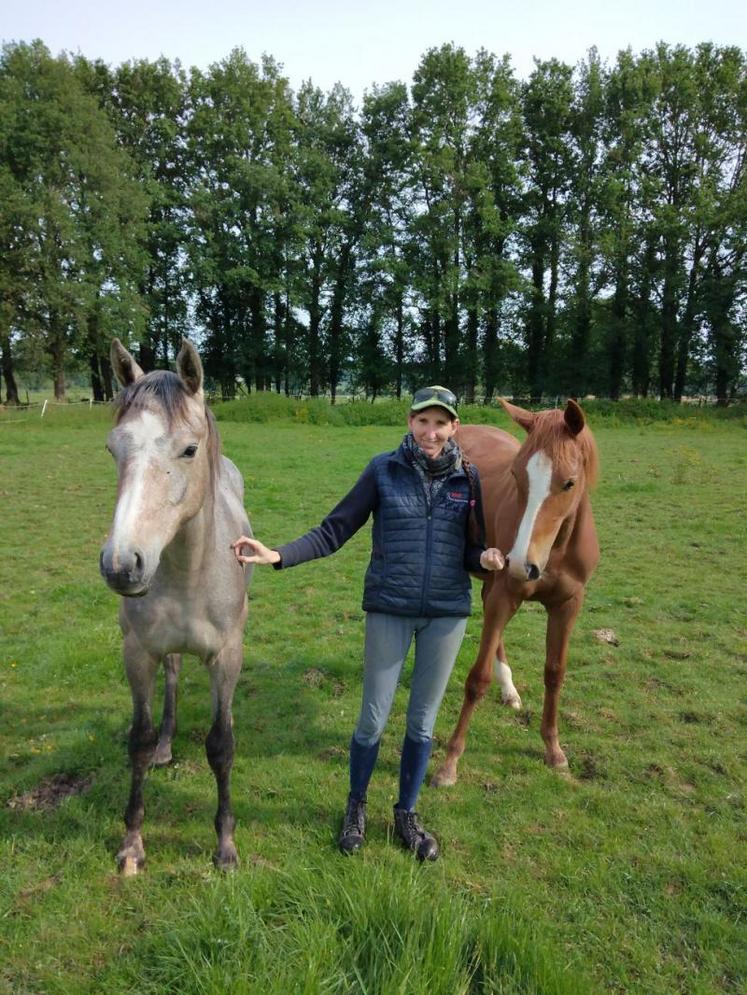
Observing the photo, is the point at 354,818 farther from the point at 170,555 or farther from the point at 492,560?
the point at 170,555

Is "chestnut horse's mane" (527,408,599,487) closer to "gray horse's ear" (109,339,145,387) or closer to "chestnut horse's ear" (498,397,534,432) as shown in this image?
"chestnut horse's ear" (498,397,534,432)

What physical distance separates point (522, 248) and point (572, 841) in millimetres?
39131

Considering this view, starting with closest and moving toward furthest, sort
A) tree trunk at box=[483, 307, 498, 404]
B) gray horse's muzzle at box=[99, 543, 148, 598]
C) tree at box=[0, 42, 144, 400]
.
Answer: gray horse's muzzle at box=[99, 543, 148, 598] → tree at box=[0, 42, 144, 400] → tree trunk at box=[483, 307, 498, 404]

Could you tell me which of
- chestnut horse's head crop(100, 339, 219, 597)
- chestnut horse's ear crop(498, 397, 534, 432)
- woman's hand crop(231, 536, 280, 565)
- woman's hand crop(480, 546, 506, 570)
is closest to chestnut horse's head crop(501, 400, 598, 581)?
chestnut horse's ear crop(498, 397, 534, 432)

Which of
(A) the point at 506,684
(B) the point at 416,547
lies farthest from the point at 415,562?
(A) the point at 506,684

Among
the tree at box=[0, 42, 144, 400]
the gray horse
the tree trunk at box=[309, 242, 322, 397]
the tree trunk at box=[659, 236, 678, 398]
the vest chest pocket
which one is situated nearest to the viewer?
the gray horse

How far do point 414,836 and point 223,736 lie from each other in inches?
44.8

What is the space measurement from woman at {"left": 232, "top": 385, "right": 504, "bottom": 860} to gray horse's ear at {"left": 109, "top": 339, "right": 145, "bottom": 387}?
946 mm

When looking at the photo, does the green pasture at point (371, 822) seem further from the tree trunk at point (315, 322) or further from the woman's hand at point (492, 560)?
the tree trunk at point (315, 322)

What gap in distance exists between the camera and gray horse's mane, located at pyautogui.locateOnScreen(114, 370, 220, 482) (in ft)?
7.45

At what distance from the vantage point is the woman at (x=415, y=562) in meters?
2.87

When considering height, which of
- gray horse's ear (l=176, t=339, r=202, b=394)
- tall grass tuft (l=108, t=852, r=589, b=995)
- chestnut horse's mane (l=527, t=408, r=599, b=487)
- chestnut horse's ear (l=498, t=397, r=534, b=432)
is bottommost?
tall grass tuft (l=108, t=852, r=589, b=995)

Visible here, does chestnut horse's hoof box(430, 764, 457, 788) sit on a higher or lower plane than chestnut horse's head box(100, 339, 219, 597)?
lower

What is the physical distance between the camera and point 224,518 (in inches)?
122
